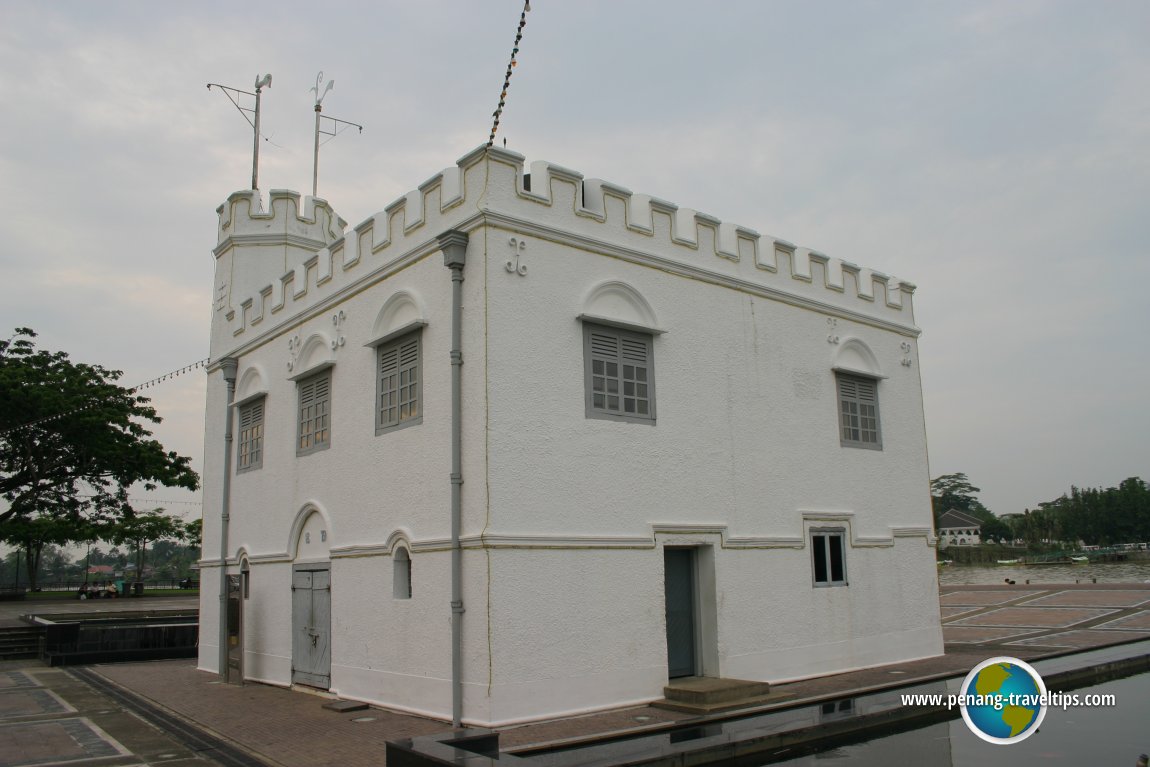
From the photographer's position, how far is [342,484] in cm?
1271

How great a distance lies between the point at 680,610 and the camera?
39.0 ft

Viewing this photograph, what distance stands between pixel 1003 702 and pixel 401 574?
7405 millimetres

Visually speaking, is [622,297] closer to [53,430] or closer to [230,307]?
[230,307]

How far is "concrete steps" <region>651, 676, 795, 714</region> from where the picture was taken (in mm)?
10367

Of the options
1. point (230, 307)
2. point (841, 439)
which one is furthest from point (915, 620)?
point (230, 307)

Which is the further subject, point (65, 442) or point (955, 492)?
point (955, 492)

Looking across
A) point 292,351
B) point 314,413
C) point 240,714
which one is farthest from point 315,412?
point 240,714

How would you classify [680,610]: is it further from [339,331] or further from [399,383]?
[339,331]

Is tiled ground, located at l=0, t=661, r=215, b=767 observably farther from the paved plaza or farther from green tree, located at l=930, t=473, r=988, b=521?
green tree, located at l=930, t=473, r=988, b=521

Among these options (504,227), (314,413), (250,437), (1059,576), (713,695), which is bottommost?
(1059,576)

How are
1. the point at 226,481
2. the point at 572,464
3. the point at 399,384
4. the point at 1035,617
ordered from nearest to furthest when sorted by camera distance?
1. the point at 572,464
2. the point at 399,384
3. the point at 226,481
4. the point at 1035,617

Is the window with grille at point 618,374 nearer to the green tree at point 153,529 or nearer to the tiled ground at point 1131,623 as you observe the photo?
the tiled ground at point 1131,623

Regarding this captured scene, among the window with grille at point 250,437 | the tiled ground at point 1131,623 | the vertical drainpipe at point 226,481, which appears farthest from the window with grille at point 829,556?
the vertical drainpipe at point 226,481
